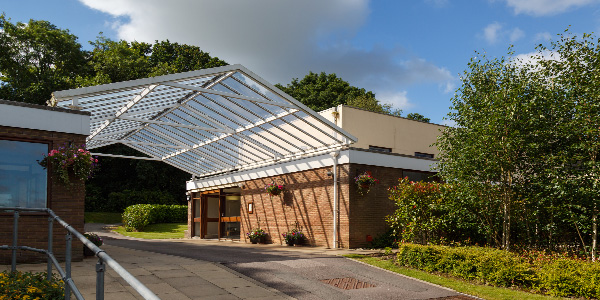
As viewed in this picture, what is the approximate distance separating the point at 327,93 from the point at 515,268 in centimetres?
3172

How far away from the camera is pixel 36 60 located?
119 feet

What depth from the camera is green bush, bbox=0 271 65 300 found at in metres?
5.65

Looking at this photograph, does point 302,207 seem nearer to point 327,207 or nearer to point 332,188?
point 327,207

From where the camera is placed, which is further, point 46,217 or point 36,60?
point 36,60

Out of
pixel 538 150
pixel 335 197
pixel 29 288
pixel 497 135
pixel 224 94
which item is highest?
pixel 224 94

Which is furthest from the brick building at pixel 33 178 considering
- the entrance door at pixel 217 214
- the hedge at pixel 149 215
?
the hedge at pixel 149 215

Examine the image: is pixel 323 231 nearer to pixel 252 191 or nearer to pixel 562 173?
pixel 252 191

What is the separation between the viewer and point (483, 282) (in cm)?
945

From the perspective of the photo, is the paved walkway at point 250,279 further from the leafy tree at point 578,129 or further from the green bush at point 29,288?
the leafy tree at point 578,129

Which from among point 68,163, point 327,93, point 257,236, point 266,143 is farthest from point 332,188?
point 327,93

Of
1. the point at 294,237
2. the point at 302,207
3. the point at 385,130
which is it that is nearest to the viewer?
the point at 294,237

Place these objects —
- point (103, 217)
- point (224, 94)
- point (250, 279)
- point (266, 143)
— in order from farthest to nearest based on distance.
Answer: point (103, 217) < point (266, 143) < point (224, 94) < point (250, 279)

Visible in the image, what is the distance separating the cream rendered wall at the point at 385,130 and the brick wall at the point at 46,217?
394 inches

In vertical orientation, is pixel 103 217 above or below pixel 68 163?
below
